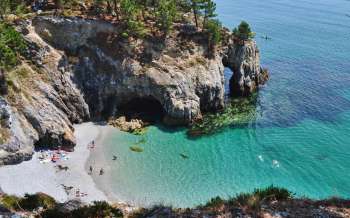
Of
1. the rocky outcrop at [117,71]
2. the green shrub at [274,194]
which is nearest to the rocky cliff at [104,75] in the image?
the rocky outcrop at [117,71]

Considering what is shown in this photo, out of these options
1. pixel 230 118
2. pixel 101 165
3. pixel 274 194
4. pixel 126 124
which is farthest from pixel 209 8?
pixel 274 194

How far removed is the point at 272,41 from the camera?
133 meters

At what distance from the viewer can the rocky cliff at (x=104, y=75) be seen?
6550 centimetres

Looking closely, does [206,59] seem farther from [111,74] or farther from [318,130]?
[318,130]

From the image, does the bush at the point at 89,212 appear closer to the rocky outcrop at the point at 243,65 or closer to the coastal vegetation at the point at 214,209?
the coastal vegetation at the point at 214,209

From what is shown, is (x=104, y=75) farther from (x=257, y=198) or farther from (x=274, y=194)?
(x=257, y=198)

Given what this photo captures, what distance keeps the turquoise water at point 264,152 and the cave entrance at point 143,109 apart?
149 inches

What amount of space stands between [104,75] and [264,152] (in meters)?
30.1

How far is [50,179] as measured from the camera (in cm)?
5597

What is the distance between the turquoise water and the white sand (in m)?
3.70

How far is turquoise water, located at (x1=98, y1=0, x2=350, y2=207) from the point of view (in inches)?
2258

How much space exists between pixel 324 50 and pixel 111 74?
77.9 meters

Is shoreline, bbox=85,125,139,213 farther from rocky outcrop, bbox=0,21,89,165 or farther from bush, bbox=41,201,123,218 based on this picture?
bush, bbox=41,201,123,218

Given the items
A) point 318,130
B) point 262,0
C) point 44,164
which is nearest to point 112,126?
point 44,164
